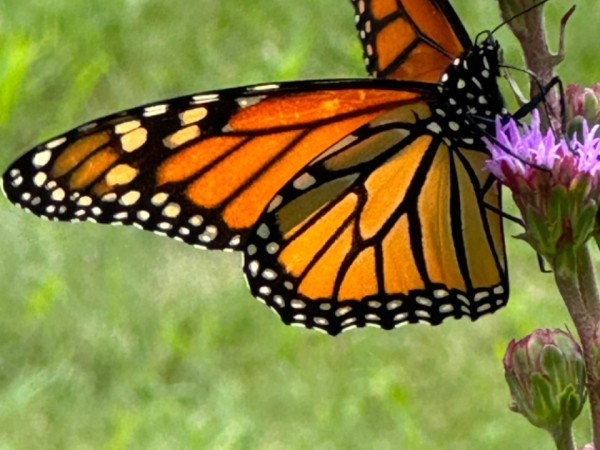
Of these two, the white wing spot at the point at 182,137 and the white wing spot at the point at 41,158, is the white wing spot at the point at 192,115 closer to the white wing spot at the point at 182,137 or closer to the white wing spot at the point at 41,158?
the white wing spot at the point at 182,137

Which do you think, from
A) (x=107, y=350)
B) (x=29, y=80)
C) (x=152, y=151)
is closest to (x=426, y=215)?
(x=152, y=151)

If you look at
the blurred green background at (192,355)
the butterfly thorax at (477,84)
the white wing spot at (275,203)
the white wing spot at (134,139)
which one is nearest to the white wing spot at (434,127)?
→ the butterfly thorax at (477,84)

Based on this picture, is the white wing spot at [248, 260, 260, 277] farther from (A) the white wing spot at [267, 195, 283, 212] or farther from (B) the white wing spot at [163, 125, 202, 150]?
(B) the white wing spot at [163, 125, 202, 150]

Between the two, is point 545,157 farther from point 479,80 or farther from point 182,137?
point 182,137

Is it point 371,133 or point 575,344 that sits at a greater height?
point 371,133

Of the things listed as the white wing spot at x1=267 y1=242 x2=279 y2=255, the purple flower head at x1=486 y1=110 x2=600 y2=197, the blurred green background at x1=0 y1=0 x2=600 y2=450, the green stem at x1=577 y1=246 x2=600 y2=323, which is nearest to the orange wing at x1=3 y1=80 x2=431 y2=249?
the white wing spot at x1=267 y1=242 x2=279 y2=255

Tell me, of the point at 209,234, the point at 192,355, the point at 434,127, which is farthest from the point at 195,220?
the point at 192,355

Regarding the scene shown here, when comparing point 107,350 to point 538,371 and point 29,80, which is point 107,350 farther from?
point 538,371
